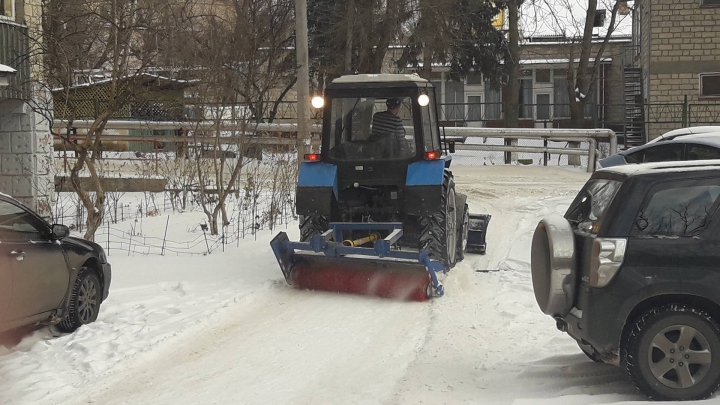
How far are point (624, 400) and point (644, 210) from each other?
132cm

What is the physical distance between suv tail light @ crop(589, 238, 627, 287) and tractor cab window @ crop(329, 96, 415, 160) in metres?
4.95

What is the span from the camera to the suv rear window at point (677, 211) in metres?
6.05

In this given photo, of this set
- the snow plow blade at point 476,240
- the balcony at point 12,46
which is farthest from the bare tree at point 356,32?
the snow plow blade at point 476,240

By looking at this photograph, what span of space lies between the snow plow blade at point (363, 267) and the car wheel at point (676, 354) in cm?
363

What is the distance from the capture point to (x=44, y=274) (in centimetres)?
766

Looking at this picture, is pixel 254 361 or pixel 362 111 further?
pixel 362 111

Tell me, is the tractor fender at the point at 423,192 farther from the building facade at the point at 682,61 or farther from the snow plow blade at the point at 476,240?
the building facade at the point at 682,61

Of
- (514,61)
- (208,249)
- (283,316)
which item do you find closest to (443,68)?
(514,61)

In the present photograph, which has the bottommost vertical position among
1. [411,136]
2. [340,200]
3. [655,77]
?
[340,200]

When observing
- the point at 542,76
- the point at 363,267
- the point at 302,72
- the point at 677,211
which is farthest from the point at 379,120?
the point at 542,76

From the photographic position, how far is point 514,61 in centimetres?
3328

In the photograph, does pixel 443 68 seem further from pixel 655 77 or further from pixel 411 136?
pixel 411 136

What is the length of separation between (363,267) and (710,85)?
93.3 ft

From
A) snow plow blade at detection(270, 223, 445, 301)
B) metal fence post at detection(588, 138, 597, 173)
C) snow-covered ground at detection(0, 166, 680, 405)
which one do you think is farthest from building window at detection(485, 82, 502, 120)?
snow plow blade at detection(270, 223, 445, 301)
